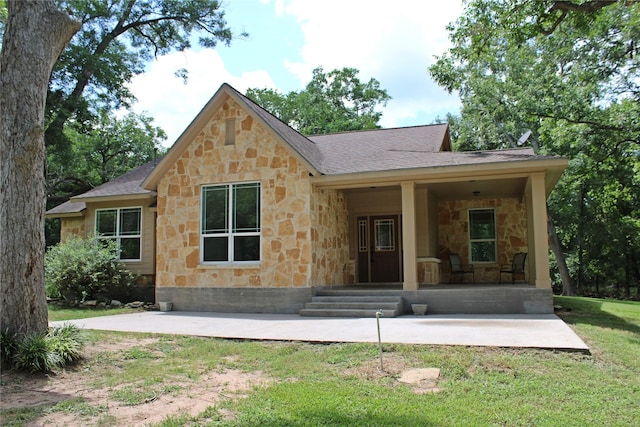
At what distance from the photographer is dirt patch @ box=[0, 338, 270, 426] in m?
4.39

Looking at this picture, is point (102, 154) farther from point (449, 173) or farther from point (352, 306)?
point (449, 173)

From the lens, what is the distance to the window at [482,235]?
14797 millimetres

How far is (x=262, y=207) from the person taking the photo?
1188 cm

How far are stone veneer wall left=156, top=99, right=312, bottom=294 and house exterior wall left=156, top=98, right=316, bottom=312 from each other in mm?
22

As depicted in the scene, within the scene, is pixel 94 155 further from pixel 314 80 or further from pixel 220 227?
pixel 220 227

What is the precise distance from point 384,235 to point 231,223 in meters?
4.66

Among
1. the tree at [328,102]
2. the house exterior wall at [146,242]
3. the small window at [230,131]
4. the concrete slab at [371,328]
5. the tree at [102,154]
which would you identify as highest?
the tree at [328,102]

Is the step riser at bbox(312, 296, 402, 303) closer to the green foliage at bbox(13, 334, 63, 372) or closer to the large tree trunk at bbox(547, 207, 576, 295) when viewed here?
the green foliage at bbox(13, 334, 63, 372)

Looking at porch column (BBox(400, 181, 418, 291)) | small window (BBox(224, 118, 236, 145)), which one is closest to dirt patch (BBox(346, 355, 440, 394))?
porch column (BBox(400, 181, 418, 291))

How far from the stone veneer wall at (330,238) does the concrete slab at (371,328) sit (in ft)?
5.32

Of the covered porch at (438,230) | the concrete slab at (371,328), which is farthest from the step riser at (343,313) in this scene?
the covered porch at (438,230)

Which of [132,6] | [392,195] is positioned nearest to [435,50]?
[392,195]

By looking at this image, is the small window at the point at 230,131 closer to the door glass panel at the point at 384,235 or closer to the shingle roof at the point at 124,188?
the shingle roof at the point at 124,188

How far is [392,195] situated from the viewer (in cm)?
1414
